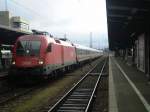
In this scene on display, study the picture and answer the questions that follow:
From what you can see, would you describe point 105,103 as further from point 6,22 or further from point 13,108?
point 6,22

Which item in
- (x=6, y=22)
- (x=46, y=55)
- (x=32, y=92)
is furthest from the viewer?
(x=6, y=22)

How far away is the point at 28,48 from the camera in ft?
61.9

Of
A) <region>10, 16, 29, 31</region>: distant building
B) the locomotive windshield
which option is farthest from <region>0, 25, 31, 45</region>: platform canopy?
<region>10, 16, 29, 31</region>: distant building

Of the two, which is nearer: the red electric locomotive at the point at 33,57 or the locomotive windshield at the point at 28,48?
the red electric locomotive at the point at 33,57

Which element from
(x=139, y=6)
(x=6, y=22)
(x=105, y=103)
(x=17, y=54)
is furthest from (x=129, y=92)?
(x=6, y=22)

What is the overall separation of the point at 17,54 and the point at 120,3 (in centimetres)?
620

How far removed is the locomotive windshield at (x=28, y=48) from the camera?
736 inches

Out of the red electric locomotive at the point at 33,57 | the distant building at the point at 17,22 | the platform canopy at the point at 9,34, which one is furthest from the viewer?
the distant building at the point at 17,22

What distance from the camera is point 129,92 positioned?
1541 centimetres

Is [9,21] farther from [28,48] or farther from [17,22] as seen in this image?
[28,48]

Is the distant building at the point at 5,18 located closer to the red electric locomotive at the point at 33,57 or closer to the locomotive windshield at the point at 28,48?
the red electric locomotive at the point at 33,57

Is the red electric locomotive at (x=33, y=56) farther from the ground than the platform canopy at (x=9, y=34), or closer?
closer

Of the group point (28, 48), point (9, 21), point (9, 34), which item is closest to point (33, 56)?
point (28, 48)

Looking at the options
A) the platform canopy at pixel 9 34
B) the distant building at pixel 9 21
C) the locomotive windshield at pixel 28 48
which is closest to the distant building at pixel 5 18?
the distant building at pixel 9 21
